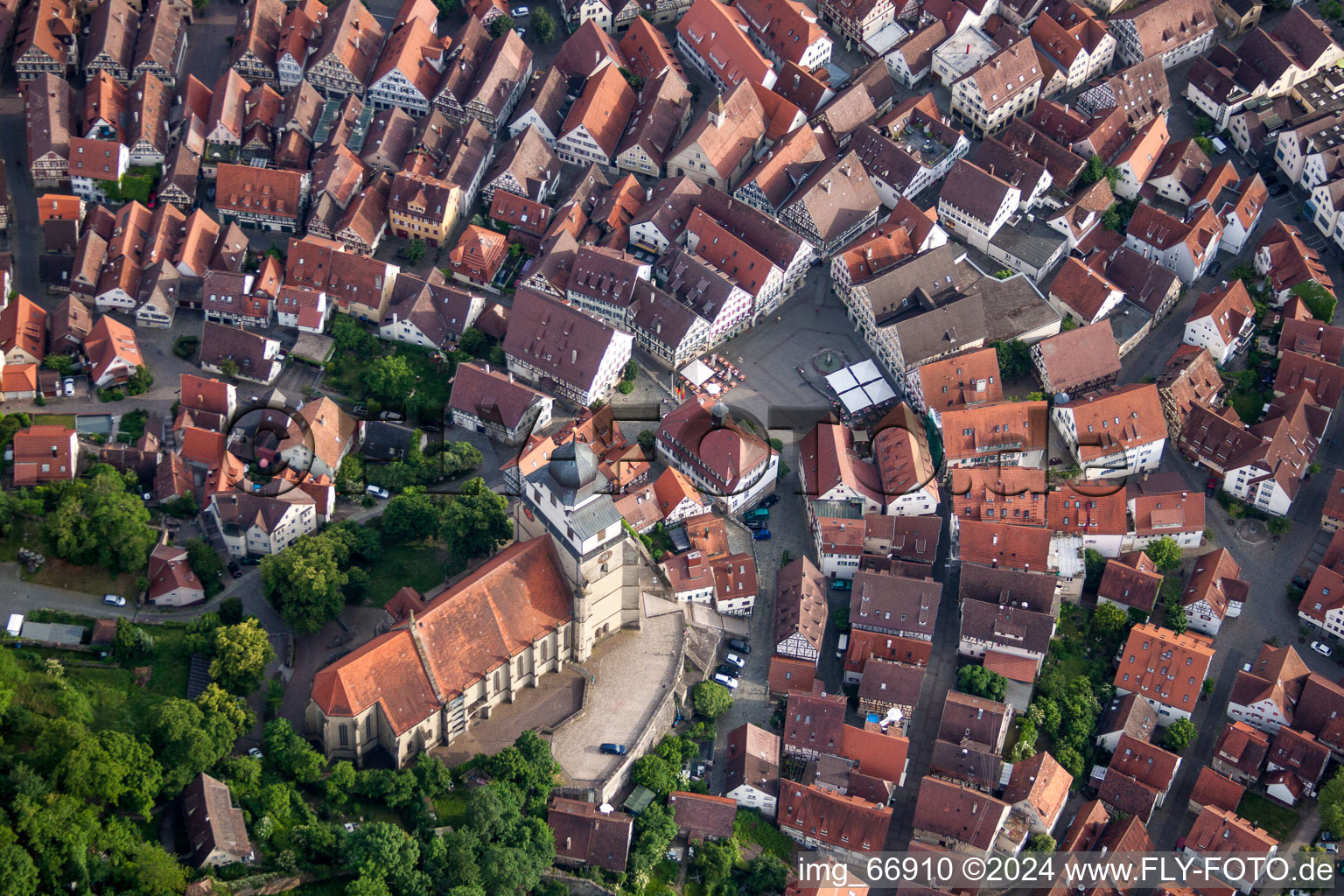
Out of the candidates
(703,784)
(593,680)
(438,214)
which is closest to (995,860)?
(703,784)

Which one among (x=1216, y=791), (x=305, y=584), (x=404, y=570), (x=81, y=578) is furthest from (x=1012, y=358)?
(x=81, y=578)

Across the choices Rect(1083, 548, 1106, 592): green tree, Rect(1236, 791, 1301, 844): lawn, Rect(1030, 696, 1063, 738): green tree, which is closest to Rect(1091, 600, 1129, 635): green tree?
Rect(1083, 548, 1106, 592): green tree

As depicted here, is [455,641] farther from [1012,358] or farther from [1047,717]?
[1012,358]

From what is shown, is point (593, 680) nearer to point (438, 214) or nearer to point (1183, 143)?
point (438, 214)

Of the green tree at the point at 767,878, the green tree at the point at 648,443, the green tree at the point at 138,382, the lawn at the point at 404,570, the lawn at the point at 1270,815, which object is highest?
the green tree at the point at 648,443

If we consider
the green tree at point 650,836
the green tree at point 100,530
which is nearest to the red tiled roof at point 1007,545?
the green tree at point 650,836

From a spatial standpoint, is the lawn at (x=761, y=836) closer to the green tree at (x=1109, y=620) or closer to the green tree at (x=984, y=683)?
the green tree at (x=984, y=683)
